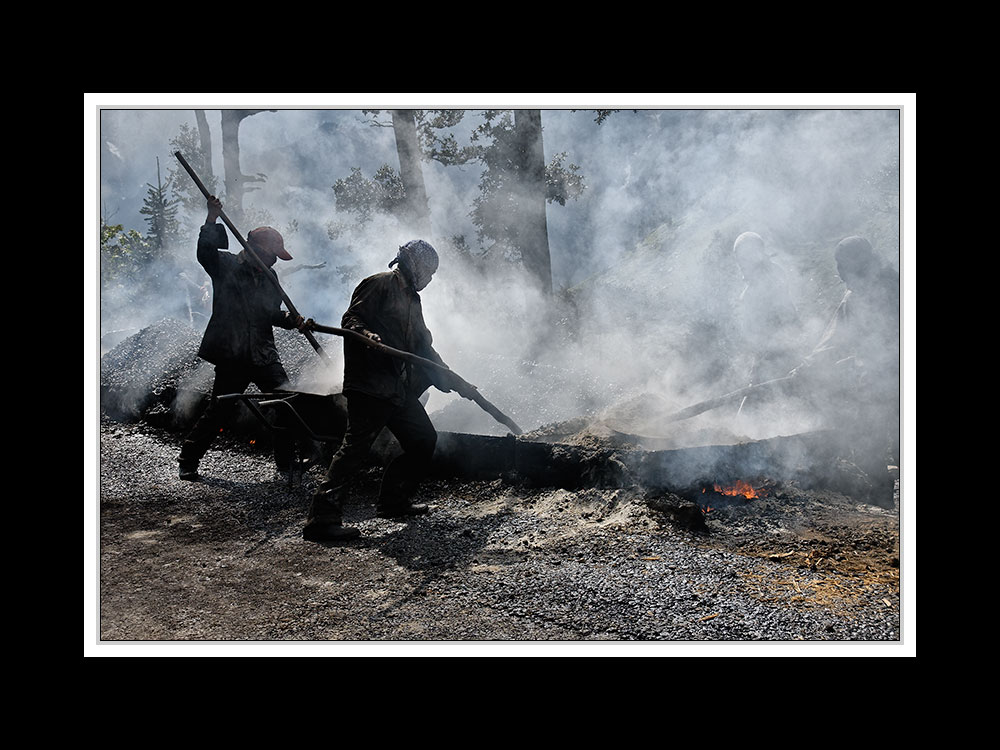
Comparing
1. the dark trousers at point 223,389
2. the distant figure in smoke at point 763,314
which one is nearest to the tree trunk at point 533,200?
the distant figure in smoke at point 763,314

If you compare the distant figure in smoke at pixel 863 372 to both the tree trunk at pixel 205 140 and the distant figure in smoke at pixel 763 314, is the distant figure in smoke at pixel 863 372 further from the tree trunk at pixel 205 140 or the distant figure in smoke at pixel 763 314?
the tree trunk at pixel 205 140

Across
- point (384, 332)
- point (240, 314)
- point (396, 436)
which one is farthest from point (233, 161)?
point (396, 436)

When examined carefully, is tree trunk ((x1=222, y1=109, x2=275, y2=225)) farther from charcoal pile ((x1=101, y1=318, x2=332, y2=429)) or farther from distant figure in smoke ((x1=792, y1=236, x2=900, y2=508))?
distant figure in smoke ((x1=792, y1=236, x2=900, y2=508))

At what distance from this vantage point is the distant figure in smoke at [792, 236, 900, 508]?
4461 millimetres

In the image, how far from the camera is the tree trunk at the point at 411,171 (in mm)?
6523

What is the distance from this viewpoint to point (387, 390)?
416 cm

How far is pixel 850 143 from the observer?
564cm

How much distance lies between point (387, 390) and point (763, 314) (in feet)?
13.7

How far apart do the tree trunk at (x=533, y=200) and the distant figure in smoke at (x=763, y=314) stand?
2.35 meters

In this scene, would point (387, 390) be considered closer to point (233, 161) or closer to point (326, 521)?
point (326, 521)

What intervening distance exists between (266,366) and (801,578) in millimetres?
4603

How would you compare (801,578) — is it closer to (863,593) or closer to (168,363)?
(863,593)

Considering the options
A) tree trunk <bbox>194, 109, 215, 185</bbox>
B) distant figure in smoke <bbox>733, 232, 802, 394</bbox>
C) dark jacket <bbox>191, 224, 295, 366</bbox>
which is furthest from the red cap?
distant figure in smoke <bbox>733, 232, 802, 394</bbox>
